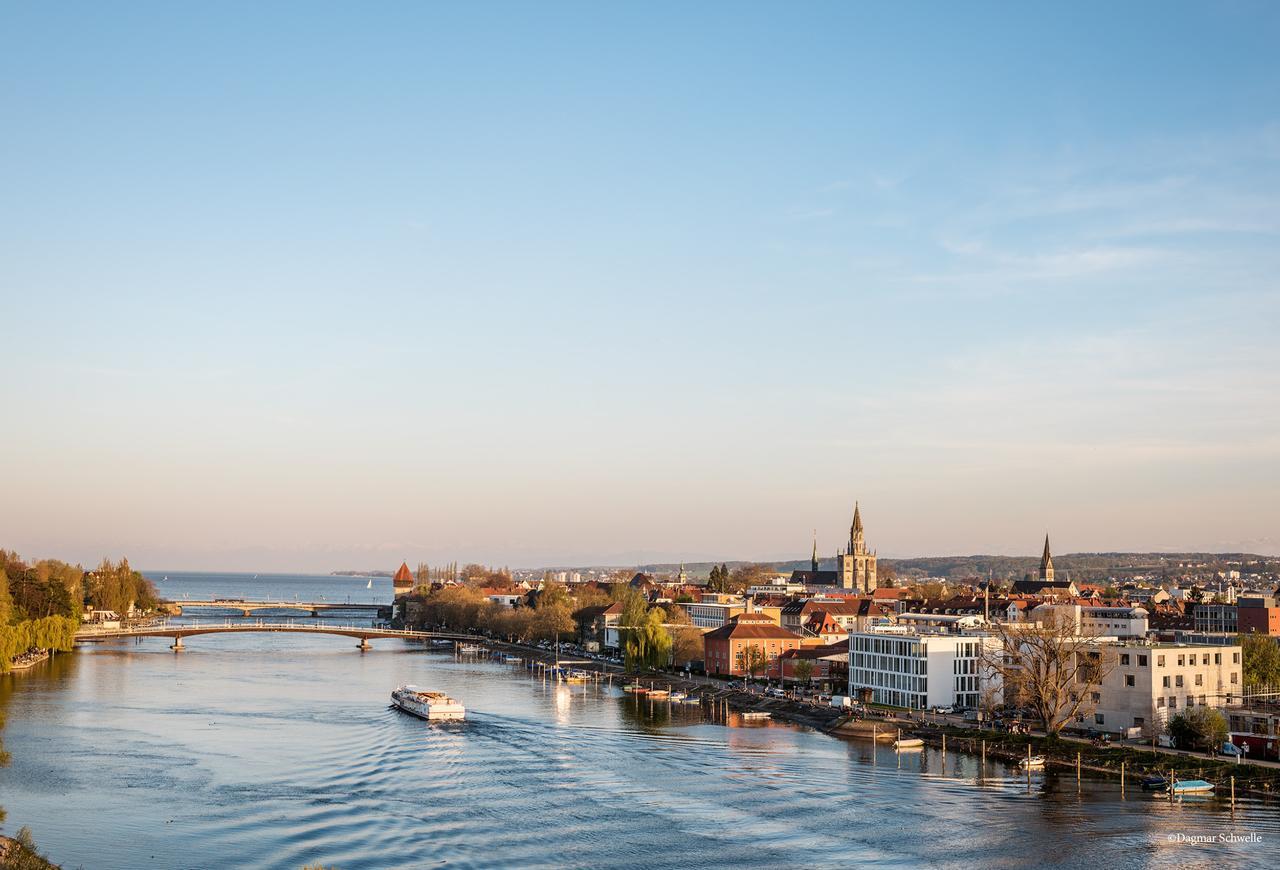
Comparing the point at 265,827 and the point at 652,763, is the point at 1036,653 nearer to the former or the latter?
the point at 652,763

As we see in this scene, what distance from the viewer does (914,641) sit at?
6594 cm

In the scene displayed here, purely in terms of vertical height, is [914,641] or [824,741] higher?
[914,641]

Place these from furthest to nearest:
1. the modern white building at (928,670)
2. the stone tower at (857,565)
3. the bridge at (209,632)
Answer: the stone tower at (857,565), the bridge at (209,632), the modern white building at (928,670)

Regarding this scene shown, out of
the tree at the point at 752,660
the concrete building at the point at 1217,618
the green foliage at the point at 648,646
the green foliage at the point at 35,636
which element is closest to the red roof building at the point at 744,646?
the tree at the point at 752,660

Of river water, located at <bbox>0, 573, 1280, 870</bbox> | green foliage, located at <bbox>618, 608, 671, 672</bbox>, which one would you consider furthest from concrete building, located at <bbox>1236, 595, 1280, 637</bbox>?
river water, located at <bbox>0, 573, 1280, 870</bbox>

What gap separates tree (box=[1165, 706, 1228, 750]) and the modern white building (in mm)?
13154

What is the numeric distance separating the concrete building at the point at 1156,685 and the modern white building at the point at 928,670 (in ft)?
26.9

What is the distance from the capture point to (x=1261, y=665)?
6162 centimetres

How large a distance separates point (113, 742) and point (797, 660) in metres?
44.5

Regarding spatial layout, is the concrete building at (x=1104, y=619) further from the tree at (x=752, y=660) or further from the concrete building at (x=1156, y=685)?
the tree at (x=752, y=660)

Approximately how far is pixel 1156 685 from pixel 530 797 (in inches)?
1178

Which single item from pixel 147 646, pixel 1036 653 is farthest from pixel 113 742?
pixel 147 646

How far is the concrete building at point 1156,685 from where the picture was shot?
54844 millimetres

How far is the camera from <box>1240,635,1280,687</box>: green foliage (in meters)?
61.0
